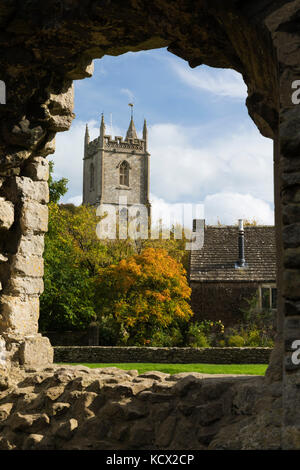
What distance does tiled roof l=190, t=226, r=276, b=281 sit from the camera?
22016 millimetres

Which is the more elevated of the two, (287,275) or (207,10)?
(207,10)

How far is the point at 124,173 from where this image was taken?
68.6 m

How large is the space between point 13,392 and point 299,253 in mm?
3560

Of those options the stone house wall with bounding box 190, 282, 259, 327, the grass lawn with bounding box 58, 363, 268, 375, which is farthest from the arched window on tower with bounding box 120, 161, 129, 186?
the grass lawn with bounding box 58, 363, 268, 375

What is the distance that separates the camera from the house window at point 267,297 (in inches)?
849

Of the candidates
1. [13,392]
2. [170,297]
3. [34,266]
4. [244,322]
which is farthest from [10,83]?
[244,322]

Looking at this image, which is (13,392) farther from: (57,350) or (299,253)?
(57,350)

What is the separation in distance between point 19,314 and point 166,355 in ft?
34.3

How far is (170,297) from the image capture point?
20188 millimetres

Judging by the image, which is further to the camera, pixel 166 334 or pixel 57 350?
pixel 166 334

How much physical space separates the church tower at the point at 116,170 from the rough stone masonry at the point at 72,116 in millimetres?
58447

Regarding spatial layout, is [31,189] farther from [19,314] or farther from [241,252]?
[241,252]

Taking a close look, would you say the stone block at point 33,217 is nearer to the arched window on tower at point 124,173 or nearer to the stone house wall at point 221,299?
the stone house wall at point 221,299
